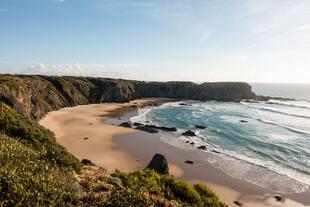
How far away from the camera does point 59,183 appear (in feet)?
38.9

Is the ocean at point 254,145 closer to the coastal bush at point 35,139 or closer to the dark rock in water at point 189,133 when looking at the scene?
the dark rock in water at point 189,133

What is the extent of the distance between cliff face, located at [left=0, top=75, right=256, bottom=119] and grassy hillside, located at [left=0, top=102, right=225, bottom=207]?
11515 millimetres

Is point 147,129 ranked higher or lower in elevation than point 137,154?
higher

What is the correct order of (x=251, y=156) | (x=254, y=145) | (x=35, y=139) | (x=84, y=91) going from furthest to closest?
(x=84, y=91)
(x=254, y=145)
(x=251, y=156)
(x=35, y=139)

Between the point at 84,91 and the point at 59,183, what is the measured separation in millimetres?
88167

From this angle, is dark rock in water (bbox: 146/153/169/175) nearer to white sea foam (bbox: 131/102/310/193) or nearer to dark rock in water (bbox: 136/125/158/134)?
white sea foam (bbox: 131/102/310/193)

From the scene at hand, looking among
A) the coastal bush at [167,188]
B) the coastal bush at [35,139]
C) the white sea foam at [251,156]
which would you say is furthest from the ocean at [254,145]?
the coastal bush at [35,139]

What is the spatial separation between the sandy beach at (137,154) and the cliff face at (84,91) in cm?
713

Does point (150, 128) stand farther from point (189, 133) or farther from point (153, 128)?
point (189, 133)

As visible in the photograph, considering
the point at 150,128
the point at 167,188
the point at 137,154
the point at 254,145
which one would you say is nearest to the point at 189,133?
the point at 150,128

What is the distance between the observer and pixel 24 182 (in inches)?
423

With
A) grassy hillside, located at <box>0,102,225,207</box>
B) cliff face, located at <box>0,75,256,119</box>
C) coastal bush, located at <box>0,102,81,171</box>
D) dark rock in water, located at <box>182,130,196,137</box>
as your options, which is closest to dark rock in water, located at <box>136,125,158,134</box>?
dark rock in water, located at <box>182,130,196,137</box>

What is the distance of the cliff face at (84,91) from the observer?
53875mm

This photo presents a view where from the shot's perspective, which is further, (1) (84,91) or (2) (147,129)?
(1) (84,91)
